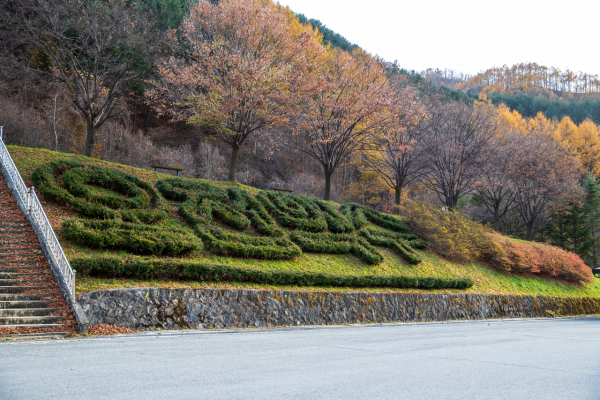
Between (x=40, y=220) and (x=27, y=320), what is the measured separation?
3.77 meters

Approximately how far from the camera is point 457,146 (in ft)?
89.3

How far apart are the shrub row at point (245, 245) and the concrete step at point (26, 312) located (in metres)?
5.65

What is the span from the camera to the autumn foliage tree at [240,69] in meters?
19.4

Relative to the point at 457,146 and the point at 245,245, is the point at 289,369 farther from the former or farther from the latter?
the point at 457,146

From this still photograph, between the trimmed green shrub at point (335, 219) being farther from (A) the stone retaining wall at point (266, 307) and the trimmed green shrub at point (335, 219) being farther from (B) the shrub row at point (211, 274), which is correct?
(A) the stone retaining wall at point (266, 307)

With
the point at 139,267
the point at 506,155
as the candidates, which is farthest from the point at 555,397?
the point at 506,155

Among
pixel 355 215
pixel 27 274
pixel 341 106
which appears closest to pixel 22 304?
pixel 27 274

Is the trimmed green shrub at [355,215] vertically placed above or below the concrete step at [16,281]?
above

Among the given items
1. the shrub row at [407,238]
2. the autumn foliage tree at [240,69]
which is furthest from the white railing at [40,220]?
the shrub row at [407,238]

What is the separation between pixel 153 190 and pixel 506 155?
89.7ft

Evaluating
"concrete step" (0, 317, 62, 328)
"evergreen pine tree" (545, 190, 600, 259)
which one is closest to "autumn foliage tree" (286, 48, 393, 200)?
"concrete step" (0, 317, 62, 328)

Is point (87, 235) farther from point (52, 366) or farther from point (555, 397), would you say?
point (555, 397)

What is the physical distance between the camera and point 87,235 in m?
11.7

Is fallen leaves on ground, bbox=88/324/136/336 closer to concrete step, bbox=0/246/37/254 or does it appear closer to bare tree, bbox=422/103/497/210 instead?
concrete step, bbox=0/246/37/254
